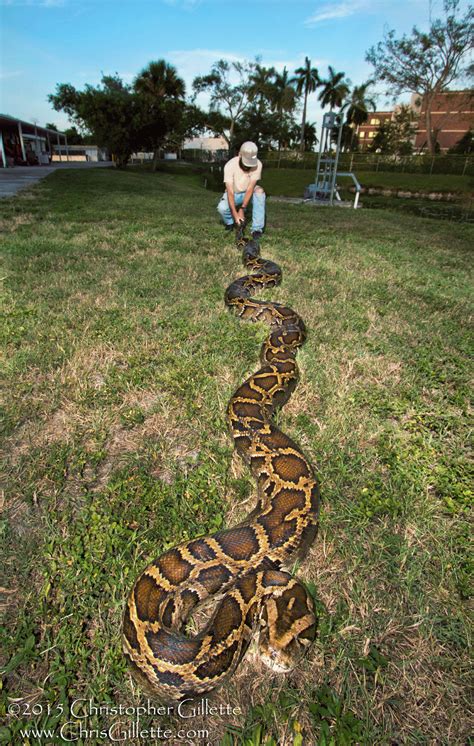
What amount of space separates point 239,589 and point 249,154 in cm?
1053

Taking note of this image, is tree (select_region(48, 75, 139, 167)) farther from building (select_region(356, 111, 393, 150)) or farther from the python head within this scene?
building (select_region(356, 111, 393, 150))

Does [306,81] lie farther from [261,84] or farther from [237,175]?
[237,175]

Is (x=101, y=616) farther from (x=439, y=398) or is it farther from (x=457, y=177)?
(x=457, y=177)

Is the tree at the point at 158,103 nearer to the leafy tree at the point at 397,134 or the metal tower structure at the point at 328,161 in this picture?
the metal tower structure at the point at 328,161

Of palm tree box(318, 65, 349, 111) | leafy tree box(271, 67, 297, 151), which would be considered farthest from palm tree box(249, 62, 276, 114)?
palm tree box(318, 65, 349, 111)

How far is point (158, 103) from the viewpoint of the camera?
4275cm

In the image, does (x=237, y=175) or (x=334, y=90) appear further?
(x=334, y=90)

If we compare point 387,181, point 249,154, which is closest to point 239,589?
point 249,154

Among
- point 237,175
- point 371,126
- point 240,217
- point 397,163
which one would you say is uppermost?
point 371,126

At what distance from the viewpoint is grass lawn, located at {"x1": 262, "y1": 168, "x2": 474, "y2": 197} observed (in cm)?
3591

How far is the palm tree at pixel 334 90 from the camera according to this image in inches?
3265

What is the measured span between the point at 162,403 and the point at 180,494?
1.29 m

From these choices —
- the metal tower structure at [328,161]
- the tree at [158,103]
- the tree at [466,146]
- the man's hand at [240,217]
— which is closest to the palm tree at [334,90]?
the tree at [466,146]

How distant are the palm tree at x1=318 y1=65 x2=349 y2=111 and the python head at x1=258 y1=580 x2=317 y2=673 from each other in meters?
103
